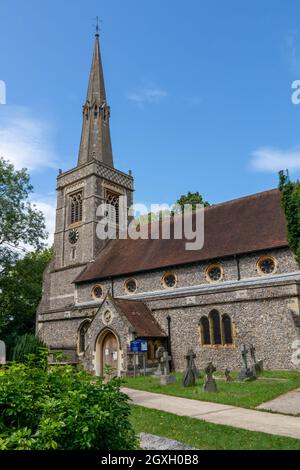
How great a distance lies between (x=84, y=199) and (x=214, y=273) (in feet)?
45.3

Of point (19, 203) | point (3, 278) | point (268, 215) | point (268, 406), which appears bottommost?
point (268, 406)

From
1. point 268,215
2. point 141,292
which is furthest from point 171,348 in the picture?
point 268,215

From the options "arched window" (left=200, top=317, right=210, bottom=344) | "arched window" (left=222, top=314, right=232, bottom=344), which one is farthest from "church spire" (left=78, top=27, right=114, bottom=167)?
"arched window" (left=222, top=314, right=232, bottom=344)

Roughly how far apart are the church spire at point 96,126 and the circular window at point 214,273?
1480cm

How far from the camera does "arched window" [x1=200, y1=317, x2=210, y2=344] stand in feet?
61.7

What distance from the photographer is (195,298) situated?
19.5 m

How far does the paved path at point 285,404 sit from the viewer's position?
9.59 meters

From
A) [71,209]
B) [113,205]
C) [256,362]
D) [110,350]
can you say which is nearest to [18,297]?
[71,209]

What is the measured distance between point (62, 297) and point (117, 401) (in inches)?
978

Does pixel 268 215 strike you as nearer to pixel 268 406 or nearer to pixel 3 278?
pixel 268 406

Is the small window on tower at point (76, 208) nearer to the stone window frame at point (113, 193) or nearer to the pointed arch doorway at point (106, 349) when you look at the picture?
the stone window frame at point (113, 193)

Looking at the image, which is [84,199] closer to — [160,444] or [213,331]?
[213,331]

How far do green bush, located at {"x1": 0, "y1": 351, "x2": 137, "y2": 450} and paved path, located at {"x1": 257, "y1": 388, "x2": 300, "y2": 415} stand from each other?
578 cm
